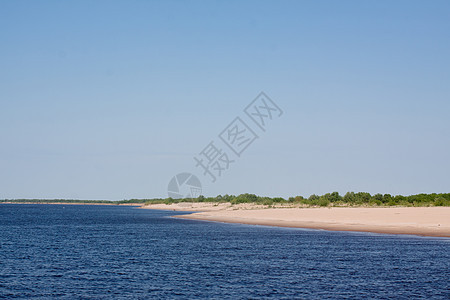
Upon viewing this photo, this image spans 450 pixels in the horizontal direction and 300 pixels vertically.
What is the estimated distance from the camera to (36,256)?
4566 cm

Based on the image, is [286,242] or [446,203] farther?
[446,203]

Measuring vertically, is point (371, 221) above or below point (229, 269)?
above

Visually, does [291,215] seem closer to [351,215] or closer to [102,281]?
[351,215]

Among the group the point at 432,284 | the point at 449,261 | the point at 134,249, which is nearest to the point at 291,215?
the point at 134,249

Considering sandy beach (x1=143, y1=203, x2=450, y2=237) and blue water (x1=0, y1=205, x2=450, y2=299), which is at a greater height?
sandy beach (x1=143, y1=203, x2=450, y2=237)

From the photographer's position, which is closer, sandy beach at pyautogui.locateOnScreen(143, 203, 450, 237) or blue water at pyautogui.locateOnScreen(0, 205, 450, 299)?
blue water at pyautogui.locateOnScreen(0, 205, 450, 299)

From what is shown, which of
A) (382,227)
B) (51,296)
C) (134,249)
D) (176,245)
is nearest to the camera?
(51,296)

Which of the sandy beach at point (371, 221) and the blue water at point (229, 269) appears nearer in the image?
the blue water at point (229, 269)

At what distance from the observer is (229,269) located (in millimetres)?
37656

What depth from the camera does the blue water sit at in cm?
2909

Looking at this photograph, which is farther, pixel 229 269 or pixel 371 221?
pixel 371 221

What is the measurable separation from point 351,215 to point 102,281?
70.3m

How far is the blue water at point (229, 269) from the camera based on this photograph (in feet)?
95.5

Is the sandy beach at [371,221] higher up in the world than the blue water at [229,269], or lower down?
higher up
